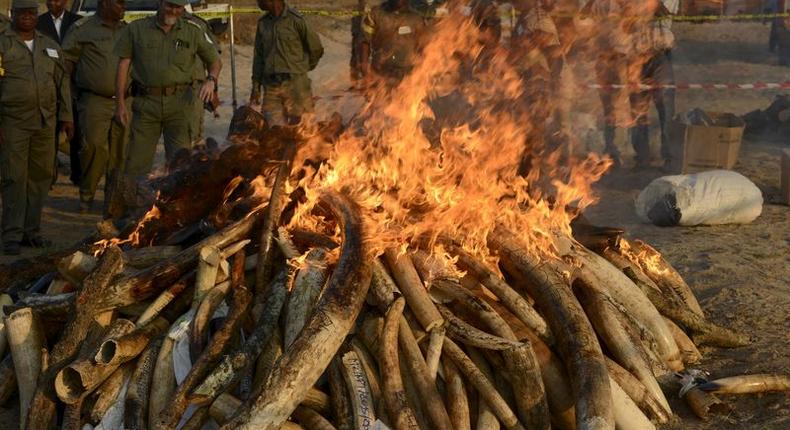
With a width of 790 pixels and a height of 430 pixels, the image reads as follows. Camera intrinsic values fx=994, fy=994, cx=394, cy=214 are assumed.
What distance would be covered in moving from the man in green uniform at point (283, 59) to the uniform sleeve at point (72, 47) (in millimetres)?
1950

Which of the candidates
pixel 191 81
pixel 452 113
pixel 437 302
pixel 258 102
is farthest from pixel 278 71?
pixel 437 302

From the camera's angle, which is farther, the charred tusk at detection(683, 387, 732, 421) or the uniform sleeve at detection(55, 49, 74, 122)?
the uniform sleeve at detection(55, 49, 74, 122)

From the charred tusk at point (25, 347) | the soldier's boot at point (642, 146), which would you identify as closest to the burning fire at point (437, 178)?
the charred tusk at point (25, 347)

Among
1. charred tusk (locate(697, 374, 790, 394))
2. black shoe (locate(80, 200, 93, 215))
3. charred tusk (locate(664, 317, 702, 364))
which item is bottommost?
black shoe (locate(80, 200, 93, 215))

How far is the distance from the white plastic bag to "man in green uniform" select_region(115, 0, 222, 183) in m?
4.47

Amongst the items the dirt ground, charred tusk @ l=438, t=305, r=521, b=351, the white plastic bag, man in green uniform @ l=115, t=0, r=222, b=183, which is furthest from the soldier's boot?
charred tusk @ l=438, t=305, r=521, b=351

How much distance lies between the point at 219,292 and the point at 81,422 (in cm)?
96

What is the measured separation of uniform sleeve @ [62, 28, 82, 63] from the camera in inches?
421

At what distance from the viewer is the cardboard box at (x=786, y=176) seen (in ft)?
34.8

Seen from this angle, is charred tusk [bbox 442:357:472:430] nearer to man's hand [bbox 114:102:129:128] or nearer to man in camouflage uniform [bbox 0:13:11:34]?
man's hand [bbox 114:102:129:128]

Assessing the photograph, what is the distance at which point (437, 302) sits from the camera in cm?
539

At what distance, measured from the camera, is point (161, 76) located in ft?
31.2

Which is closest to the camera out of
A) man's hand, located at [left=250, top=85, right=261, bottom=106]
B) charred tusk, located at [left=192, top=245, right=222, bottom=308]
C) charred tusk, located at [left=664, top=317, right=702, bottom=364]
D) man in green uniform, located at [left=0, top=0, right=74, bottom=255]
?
charred tusk, located at [left=192, top=245, right=222, bottom=308]

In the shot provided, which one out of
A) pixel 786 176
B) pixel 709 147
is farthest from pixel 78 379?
pixel 709 147
